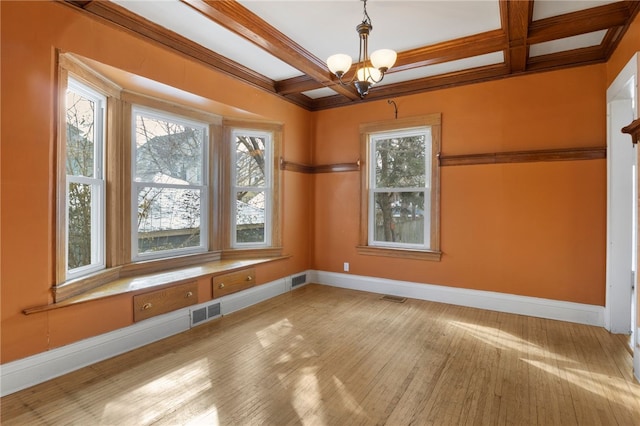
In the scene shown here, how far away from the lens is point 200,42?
3.28 metres

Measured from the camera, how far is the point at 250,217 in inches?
180

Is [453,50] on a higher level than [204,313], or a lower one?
higher

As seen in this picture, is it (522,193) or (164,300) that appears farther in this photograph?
(522,193)

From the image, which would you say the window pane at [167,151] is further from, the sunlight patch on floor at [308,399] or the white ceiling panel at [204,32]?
the sunlight patch on floor at [308,399]

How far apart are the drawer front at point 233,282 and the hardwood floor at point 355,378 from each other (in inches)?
13.6

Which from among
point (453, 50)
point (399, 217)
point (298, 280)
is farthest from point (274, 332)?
point (453, 50)

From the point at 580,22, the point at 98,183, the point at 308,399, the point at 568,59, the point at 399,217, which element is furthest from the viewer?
the point at 399,217

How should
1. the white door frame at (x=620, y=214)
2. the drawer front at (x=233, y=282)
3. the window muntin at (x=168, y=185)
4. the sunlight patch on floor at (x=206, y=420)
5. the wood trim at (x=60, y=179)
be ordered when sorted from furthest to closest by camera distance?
the drawer front at (x=233, y=282) → the window muntin at (x=168, y=185) → the white door frame at (x=620, y=214) → the wood trim at (x=60, y=179) → the sunlight patch on floor at (x=206, y=420)

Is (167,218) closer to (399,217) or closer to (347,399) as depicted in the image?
(347,399)

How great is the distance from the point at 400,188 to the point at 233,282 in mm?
2565

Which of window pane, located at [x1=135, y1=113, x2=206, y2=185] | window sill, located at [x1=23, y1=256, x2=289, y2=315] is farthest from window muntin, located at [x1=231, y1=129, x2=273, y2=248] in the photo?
window pane, located at [x1=135, y1=113, x2=206, y2=185]

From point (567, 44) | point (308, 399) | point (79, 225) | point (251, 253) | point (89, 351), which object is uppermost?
point (567, 44)

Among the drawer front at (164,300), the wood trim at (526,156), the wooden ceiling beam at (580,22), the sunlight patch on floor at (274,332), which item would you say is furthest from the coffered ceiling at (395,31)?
the sunlight patch on floor at (274,332)

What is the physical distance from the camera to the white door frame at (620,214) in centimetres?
316
